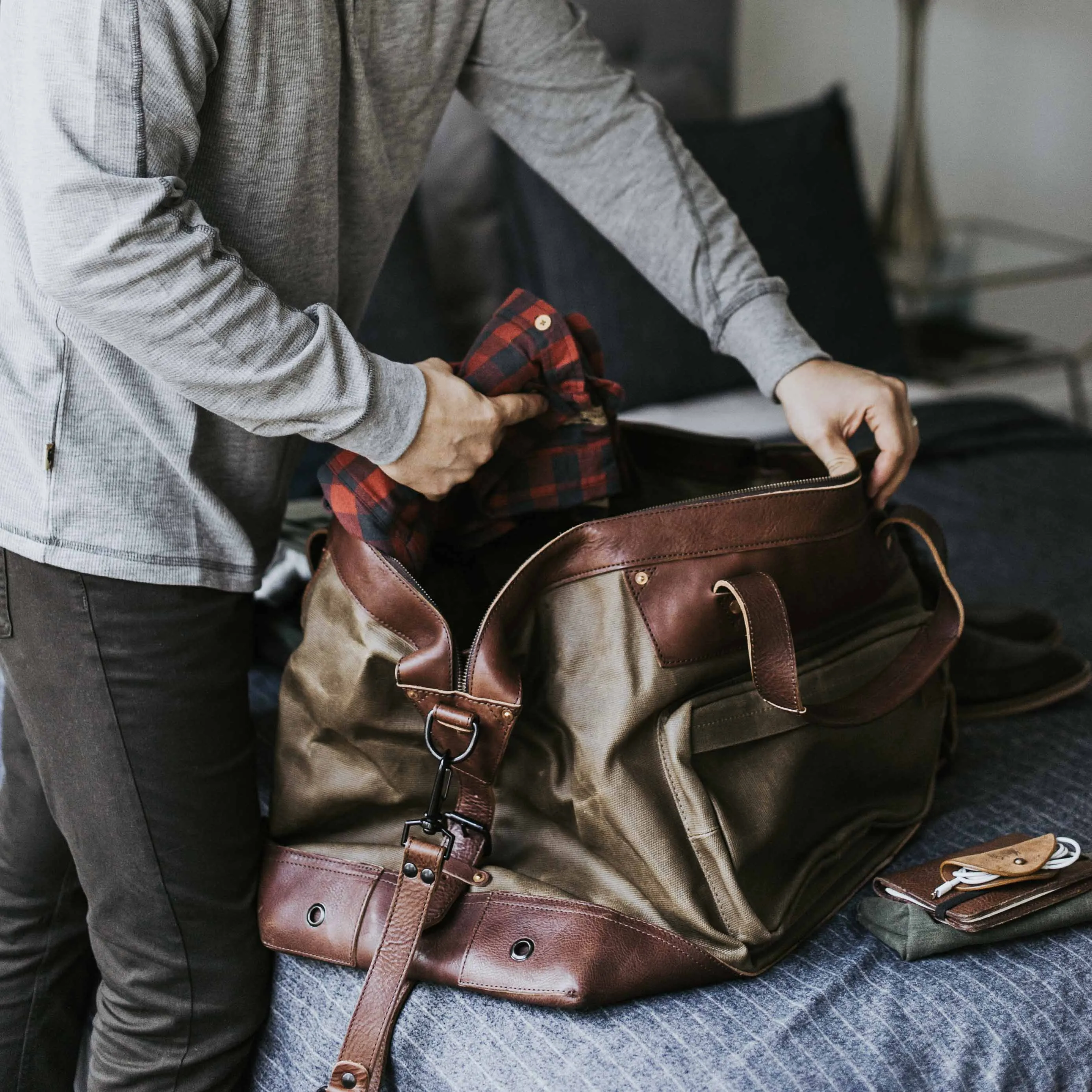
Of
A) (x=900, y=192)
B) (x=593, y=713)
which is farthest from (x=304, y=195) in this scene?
(x=900, y=192)

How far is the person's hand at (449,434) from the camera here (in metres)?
0.86

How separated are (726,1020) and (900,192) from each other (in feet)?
7.77

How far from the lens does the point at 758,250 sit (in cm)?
208

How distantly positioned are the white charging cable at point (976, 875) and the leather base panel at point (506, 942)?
179 mm

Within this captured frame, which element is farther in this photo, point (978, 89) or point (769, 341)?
point (978, 89)

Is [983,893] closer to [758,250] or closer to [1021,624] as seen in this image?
[1021,624]

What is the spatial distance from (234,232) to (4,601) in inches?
13.3

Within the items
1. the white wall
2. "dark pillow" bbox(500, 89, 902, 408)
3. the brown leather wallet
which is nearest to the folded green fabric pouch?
the brown leather wallet

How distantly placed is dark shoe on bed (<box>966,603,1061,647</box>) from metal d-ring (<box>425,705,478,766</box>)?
697 mm

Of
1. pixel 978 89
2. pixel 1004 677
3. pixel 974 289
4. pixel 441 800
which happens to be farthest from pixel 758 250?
pixel 978 89

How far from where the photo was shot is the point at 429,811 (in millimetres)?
874

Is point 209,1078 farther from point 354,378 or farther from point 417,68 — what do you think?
point 417,68

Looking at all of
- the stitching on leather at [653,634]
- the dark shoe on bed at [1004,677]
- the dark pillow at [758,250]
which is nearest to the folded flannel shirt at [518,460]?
the stitching on leather at [653,634]

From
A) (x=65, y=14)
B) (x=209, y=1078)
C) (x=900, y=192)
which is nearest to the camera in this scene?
(x=65, y=14)
